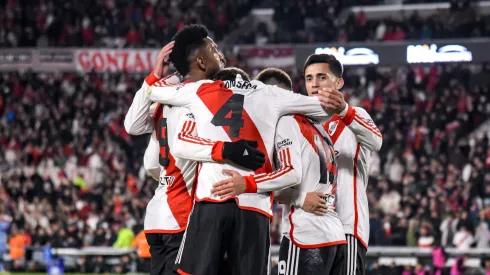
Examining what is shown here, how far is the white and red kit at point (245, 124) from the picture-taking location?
5.58m

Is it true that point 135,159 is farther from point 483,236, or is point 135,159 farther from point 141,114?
point 141,114

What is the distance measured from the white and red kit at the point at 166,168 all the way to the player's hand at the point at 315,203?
80cm

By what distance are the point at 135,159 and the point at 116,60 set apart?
173 inches

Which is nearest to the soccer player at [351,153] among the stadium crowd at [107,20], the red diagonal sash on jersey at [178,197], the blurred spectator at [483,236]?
the red diagonal sash on jersey at [178,197]

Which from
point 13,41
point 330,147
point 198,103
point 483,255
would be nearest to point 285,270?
point 330,147

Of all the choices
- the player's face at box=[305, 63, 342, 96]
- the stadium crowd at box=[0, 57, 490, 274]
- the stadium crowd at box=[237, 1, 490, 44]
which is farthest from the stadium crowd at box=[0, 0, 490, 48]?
the player's face at box=[305, 63, 342, 96]

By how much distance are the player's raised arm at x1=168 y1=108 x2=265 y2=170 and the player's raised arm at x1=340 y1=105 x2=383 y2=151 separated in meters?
0.98

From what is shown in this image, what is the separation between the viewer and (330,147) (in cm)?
643

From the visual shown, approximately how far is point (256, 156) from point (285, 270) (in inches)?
42.0

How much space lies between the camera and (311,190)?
6238 millimetres

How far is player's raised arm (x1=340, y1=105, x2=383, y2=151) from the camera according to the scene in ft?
20.7

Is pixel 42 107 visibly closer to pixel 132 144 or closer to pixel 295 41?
pixel 132 144

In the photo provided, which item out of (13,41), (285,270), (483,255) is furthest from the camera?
(13,41)

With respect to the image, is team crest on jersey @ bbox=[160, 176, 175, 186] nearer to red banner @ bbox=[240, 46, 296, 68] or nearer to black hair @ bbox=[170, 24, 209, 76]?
black hair @ bbox=[170, 24, 209, 76]
